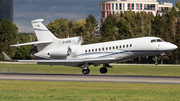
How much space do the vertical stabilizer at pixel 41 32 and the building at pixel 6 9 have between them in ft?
310

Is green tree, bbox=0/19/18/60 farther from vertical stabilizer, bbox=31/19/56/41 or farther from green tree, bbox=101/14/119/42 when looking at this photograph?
vertical stabilizer, bbox=31/19/56/41

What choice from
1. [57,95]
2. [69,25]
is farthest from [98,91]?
[69,25]

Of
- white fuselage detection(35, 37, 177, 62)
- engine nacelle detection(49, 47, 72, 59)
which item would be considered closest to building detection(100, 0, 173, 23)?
white fuselage detection(35, 37, 177, 62)

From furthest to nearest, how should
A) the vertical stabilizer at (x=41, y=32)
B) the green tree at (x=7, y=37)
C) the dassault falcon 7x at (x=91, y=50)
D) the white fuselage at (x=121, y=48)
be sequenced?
the green tree at (x=7, y=37) → the vertical stabilizer at (x=41, y=32) → the dassault falcon 7x at (x=91, y=50) → the white fuselage at (x=121, y=48)

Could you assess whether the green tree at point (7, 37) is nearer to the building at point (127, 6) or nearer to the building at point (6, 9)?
the building at point (6, 9)

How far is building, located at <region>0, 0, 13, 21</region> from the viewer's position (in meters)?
135

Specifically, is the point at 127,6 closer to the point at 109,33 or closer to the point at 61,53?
the point at 109,33

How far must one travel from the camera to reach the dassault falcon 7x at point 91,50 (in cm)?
3925

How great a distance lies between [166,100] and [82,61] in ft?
74.1

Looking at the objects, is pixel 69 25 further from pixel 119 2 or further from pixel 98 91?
pixel 98 91

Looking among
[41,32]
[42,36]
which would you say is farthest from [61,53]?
[41,32]

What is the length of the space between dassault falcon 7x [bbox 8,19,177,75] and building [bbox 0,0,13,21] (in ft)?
313

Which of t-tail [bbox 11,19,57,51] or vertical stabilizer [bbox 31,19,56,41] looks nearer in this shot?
t-tail [bbox 11,19,57,51]

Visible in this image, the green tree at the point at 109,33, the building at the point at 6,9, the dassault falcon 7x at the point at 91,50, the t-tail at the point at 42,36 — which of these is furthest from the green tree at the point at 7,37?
the dassault falcon 7x at the point at 91,50
